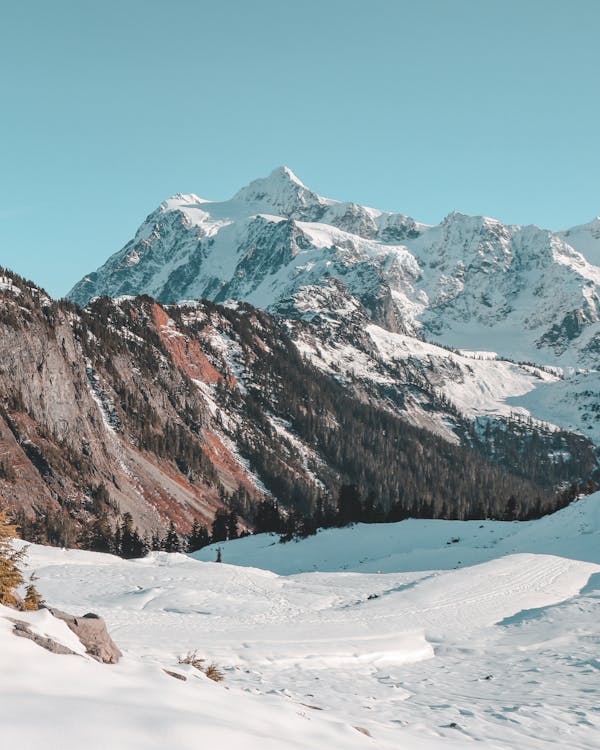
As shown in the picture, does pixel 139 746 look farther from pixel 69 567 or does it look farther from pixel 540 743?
pixel 69 567

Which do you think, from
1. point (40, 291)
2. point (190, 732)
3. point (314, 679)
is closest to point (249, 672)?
point (314, 679)

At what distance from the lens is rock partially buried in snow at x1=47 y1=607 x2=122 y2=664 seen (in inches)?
425

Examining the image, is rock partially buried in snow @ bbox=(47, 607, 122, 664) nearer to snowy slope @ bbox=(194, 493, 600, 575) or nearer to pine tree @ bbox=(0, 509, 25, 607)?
pine tree @ bbox=(0, 509, 25, 607)

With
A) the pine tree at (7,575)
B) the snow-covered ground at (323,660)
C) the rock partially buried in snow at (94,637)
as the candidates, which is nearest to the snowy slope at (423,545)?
the snow-covered ground at (323,660)

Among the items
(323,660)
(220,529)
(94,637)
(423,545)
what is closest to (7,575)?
(94,637)

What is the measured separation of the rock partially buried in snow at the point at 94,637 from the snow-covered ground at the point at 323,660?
419mm

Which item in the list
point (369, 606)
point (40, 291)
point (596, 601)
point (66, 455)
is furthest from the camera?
point (40, 291)

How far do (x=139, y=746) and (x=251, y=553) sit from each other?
196ft

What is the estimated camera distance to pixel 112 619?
2211cm

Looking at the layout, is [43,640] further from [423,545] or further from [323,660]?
[423,545]

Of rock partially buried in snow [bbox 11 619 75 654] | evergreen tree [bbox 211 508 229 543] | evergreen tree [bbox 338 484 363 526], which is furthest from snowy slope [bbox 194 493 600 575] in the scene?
rock partially buried in snow [bbox 11 619 75 654]

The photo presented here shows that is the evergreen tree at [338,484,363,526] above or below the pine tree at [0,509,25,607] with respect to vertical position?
below

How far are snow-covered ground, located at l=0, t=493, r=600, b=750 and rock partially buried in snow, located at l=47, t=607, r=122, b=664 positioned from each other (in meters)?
0.42

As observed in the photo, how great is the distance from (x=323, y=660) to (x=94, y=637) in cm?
960
